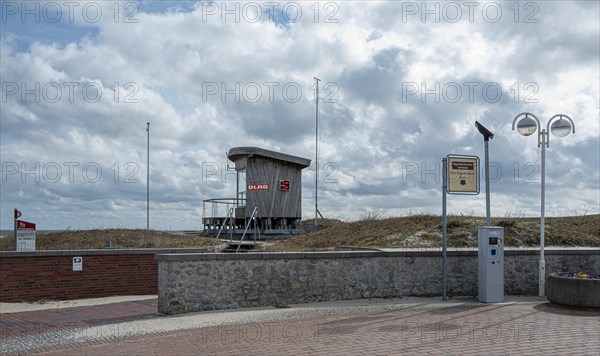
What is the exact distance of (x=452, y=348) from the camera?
327 inches

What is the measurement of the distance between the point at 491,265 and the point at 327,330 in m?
5.05

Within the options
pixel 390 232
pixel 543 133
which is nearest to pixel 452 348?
pixel 543 133

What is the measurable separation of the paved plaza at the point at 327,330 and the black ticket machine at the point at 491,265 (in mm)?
391

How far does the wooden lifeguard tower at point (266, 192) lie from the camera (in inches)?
1131

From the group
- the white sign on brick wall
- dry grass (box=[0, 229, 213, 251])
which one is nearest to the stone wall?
the white sign on brick wall

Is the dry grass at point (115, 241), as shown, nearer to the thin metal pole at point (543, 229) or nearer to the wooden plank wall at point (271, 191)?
the wooden plank wall at point (271, 191)

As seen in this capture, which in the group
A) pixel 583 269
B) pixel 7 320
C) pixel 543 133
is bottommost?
pixel 7 320

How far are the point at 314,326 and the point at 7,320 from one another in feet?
23.3

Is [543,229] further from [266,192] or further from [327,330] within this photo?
[266,192]

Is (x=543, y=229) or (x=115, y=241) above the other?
(x=543, y=229)

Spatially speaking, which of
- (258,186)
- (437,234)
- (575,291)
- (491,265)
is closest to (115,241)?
(258,186)

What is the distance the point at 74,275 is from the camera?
16.0 meters

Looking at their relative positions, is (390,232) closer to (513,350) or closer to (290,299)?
(290,299)

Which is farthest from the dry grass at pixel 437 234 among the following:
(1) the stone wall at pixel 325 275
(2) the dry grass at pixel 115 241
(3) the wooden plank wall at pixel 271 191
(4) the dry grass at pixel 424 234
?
(3) the wooden plank wall at pixel 271 191
